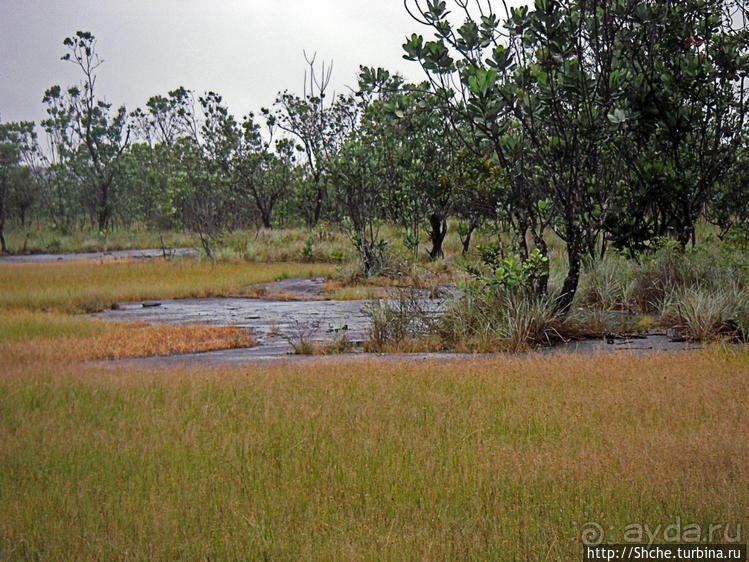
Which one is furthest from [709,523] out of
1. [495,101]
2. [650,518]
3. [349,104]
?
[349,104]

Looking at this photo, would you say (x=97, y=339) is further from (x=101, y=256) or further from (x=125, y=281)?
(x=101, y=256)

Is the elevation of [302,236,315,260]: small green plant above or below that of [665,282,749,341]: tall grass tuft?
above

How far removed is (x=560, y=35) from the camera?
30.0ft

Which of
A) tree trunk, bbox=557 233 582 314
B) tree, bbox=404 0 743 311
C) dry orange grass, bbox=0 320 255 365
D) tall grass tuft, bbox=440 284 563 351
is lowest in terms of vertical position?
dry orange grass, bbox=0 320 255 365

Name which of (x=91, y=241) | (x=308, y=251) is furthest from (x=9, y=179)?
(x=308, y=251)

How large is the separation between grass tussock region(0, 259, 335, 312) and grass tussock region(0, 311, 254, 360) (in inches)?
112

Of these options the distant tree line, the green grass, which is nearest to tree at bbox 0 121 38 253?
the green grass

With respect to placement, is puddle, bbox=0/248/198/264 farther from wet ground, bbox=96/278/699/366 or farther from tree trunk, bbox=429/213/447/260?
wet ground, bbox=96/278/699/366

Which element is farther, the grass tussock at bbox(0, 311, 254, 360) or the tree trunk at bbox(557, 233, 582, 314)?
the tree trunk at bbox(557, 233, 582, 314)

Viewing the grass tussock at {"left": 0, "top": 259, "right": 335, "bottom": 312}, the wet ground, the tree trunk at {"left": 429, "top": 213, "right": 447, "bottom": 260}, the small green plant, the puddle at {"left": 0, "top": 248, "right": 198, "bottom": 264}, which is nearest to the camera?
the wet ground

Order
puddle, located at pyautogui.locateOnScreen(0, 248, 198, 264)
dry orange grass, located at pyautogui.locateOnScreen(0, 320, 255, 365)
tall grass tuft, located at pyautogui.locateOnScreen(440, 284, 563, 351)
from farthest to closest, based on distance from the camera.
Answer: puddle, located at pyautogui.locateOnScreen(0, 248, 198, 264)
tall grass tuft, located at pyautogui.locateOnScreen(440, 284, 563, 351)
dry orange grass, located at pyautogui.locateOnScreen(0, 320, 255, 365)

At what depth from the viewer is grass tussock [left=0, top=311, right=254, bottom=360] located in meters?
9.05

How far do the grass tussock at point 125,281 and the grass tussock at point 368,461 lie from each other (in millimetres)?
8632

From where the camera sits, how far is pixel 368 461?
15.1 ft
